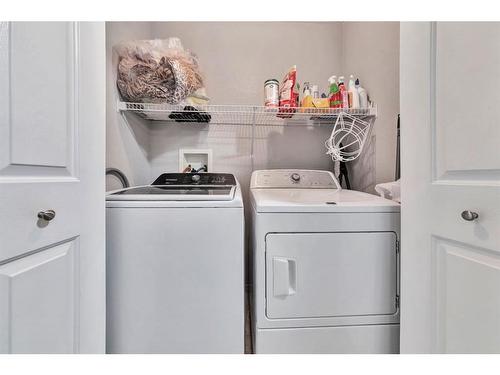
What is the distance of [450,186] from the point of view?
0.66 metres

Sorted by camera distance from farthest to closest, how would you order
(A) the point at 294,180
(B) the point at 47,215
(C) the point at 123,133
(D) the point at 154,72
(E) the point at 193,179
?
(A) the point at 294,180 < (E) the point at 193,179 < (C) the point at 123,133 < (D) the point at 154,72 < (B) the point at 47,215

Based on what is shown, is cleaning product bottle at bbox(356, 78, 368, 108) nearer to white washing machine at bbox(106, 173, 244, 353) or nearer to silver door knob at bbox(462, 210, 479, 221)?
silver door knob at bbox(462, 210, 479, 221)

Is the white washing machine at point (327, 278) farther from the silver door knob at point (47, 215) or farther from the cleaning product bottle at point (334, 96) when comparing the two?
the cleaning product bottle at point (334, 96)

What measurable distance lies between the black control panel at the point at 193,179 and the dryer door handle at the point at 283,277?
777mm

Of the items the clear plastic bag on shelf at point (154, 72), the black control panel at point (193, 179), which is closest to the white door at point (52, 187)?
the clear plastic bag on shelf at point (154, 72)

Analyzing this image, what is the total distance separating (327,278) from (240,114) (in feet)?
4.74

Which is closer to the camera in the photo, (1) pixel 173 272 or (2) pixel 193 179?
(1) pixel 173 272

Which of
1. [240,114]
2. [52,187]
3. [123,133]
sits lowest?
[52,187]

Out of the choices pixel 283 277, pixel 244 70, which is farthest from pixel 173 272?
pixel 244 70

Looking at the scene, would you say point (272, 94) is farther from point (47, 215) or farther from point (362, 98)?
point (47, 215)

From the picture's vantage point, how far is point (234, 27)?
1938 mm
